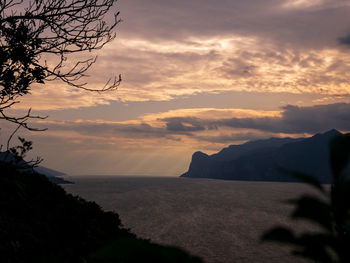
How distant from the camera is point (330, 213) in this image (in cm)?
196

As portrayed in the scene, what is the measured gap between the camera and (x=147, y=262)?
4.35 feet

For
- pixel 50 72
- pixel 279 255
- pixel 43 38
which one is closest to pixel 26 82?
pixel 50 72

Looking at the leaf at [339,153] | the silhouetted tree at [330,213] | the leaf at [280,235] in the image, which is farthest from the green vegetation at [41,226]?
the leaf at [339,153]

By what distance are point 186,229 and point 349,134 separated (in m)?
70.8

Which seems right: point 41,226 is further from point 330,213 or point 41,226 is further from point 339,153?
point 339,153

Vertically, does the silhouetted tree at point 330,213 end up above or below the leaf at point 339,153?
below

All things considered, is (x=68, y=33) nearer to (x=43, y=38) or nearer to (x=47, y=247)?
(x=43, y=38)

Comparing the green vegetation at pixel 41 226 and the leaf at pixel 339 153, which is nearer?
the leaf at pixel 339 153

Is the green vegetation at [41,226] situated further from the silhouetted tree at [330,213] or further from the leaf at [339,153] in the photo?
the leaf at [339,153]

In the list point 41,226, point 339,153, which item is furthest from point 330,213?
point 41,226

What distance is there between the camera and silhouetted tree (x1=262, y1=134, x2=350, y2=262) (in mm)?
1893

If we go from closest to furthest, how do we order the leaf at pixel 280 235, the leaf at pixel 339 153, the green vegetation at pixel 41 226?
1. the leaf at pixel 280 235
2. the leaf at pixel 339 153
3. the green vegetation at pixel 41 226

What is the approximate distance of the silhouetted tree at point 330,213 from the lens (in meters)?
1.89

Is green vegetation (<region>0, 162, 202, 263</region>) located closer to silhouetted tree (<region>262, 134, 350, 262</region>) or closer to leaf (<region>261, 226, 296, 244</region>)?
leaf (<region>261, 226, 296, 244</region>)
